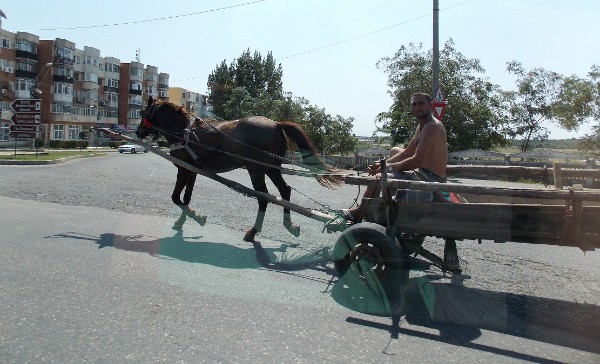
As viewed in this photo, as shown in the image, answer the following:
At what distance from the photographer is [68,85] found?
74.6m

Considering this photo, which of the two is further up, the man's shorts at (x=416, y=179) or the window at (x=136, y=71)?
the window at (x=136, y=71)

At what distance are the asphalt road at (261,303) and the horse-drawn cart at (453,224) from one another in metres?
0.34

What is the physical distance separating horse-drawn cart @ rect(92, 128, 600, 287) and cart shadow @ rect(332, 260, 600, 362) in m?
0.27

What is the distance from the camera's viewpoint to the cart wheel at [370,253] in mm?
4730

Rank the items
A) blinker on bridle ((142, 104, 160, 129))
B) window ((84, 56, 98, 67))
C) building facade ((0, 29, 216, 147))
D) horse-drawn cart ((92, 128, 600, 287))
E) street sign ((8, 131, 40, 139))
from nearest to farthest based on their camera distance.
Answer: horse-drawn cart ((92, 128, 600, 287)) → blinker on bridle ((142, 104, 160, 129)) → street sign ((8, 131, 40, 139)) → building facade ((0, 29, 216, 147)) → window ((84, 56, 98, 67))

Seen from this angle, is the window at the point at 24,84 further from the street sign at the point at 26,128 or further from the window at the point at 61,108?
the street sign at the point at 26,128

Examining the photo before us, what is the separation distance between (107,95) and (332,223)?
296 feet

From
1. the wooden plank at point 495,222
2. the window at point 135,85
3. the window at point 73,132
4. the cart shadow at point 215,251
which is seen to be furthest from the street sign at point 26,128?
the window at point 135,85

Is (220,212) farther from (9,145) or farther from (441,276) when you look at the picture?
(9,145)

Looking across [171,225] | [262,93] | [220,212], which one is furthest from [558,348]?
[262,93]

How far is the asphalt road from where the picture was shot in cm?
375

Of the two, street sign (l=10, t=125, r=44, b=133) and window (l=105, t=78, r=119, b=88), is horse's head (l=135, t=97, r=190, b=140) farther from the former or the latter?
window (l=105, t=78, r=119, b=88)

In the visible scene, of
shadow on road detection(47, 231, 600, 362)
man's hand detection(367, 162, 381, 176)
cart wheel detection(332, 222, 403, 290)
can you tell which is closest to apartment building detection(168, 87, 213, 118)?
shadow on road detection(47, 231, 600, 362)

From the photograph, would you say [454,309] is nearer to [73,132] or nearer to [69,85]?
[69,85]
